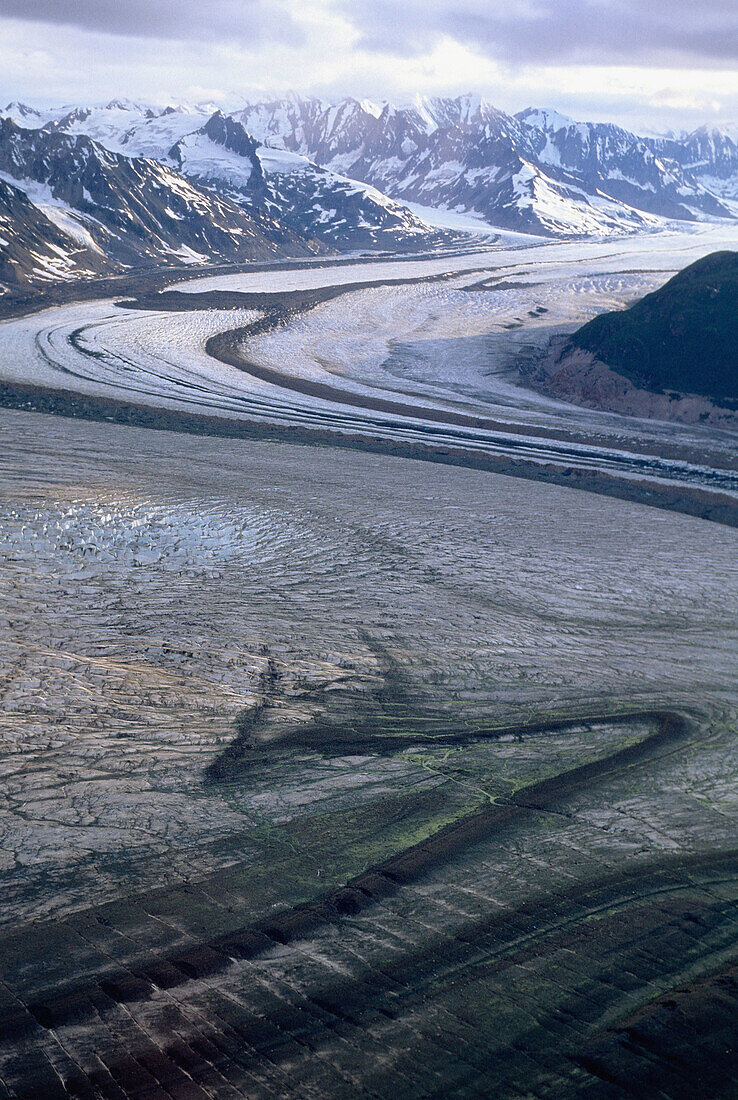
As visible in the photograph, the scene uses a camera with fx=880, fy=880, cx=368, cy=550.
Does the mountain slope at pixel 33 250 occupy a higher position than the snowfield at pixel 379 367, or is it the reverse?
the mountain slope at pixel 33 250

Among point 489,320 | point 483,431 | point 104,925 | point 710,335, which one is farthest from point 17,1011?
point 489,320

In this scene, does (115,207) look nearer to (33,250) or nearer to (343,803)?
(33,250)

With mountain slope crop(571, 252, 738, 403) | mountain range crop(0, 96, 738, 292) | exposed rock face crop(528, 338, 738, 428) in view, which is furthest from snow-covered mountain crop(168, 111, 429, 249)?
exposed rock face crop(528, 338, 738, 428)

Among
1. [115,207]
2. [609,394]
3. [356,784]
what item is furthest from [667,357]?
[115,207]

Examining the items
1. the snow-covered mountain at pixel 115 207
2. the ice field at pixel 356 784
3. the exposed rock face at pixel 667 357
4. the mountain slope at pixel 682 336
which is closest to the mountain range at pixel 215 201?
the snow-covered mountain at pixel 115 207

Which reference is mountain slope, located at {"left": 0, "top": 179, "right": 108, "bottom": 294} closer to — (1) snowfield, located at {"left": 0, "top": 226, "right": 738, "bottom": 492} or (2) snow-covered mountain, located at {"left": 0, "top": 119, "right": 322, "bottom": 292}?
(2) snow-covered mountain, located at {"left": 0, "top": 119, "right": 322, "bottom": 292}

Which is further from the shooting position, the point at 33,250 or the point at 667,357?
the point at 33,250

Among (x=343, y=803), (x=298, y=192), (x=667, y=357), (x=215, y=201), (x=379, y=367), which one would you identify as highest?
(x=298, y=192)

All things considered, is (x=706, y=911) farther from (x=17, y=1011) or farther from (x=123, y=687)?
(x=123, y=687)

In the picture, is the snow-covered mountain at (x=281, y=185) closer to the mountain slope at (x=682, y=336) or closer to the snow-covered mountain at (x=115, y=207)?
the snow-covered mountain at (x=115, y=207)
